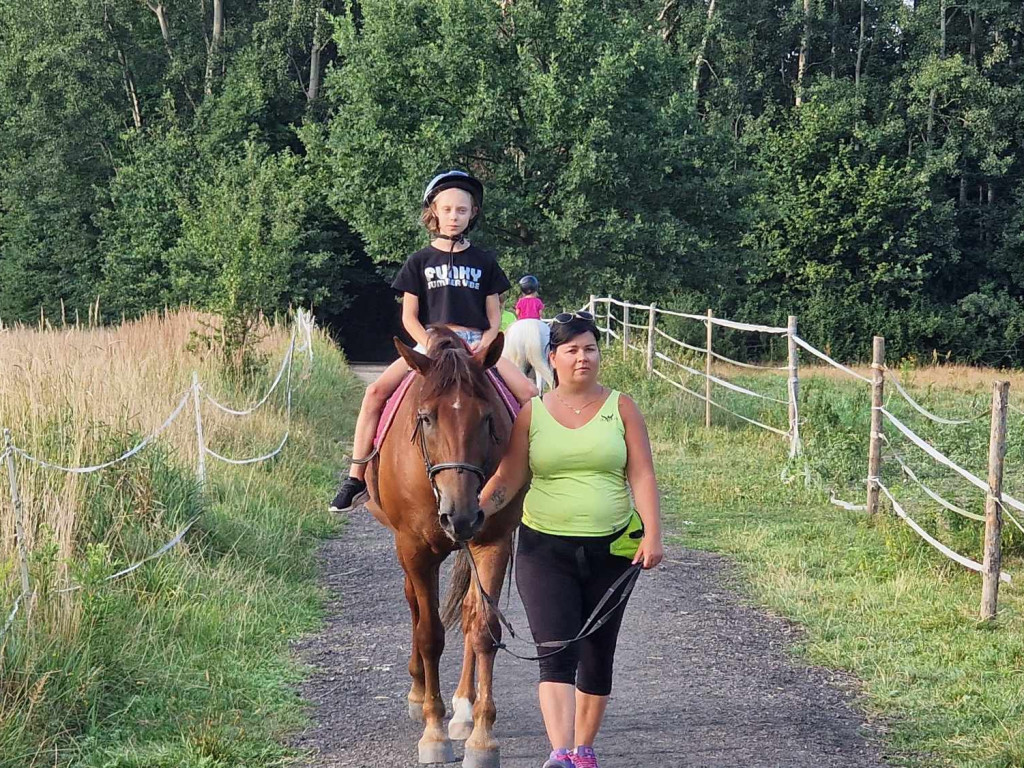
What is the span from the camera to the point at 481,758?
4.80 meters

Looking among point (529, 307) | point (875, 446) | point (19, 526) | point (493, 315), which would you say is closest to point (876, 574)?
point (875, 446)

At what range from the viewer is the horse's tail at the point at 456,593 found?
226 inches

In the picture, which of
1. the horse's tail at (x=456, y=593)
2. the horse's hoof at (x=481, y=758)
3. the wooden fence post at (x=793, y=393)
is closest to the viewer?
the horse's hoof at (x=481, y=758)

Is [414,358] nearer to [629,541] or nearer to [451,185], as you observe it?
[629,541]

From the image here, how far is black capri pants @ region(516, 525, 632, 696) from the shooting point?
4.32 metres

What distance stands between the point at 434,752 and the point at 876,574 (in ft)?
13.7

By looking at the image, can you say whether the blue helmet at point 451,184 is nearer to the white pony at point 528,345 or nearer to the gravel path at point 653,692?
the gravel path at point 653,692

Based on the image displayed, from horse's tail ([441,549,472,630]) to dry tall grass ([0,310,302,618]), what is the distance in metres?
1.84

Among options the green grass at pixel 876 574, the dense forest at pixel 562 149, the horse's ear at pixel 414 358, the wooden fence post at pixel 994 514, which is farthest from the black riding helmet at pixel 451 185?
the dense forest at pixel 562 149

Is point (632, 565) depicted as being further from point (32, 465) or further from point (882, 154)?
point (882, 154)

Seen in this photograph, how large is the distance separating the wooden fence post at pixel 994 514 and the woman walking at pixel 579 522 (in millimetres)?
3374

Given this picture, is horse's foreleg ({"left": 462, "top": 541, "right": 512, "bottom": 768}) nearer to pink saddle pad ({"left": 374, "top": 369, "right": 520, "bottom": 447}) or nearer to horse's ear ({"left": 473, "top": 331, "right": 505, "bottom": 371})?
pink saddle pad ({"left": 374, "top": 369, "right": 520, "bottom": 447})

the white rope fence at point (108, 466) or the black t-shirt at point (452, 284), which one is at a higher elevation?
the black t-shirt at point (452, 284)

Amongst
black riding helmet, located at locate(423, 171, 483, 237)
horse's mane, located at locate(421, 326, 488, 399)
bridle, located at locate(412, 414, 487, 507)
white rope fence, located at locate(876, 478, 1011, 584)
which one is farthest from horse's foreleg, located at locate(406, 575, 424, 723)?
white rope fence, located at locate(876, 478, 1011, 584)
